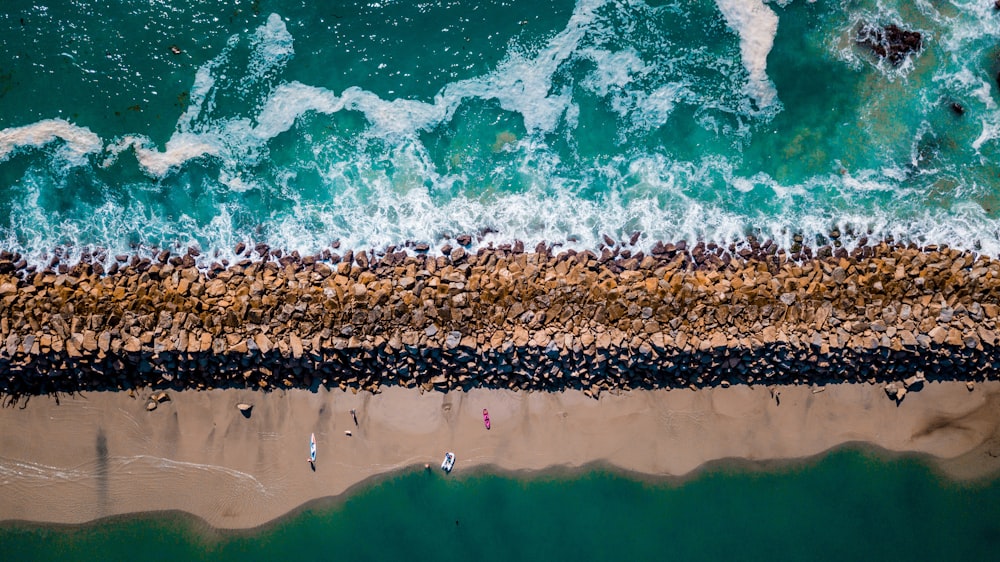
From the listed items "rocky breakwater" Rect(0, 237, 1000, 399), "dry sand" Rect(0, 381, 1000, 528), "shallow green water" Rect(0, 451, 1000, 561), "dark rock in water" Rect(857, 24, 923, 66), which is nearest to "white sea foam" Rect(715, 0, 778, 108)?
"dark rock in water" Rect(857, 24, 923, 66)

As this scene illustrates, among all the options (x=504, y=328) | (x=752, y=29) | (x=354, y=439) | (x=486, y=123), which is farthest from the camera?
(x=752, y=29)

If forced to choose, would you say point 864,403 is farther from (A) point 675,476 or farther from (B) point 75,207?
(B) point 75,207

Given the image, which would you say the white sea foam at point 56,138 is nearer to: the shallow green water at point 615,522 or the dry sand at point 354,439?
the dry sand at point 354,439

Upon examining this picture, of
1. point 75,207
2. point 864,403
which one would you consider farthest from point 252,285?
point 864,403

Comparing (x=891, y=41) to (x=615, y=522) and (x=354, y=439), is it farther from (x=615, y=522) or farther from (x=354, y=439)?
(x=354, y=439)

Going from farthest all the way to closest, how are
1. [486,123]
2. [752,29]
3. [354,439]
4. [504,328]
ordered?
[752,29]
[486,123]
[354,439]
[504,328]

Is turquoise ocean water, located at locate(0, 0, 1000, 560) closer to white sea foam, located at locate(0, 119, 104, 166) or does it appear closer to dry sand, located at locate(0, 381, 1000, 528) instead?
white sea foam, located at locate(0, 119, 104, 166)

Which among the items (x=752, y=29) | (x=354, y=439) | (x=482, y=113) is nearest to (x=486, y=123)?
(x=482, y=113)
